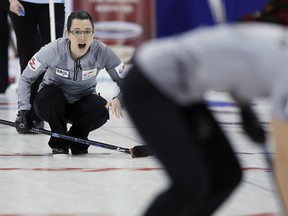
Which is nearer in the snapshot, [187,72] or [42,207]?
[187,72]

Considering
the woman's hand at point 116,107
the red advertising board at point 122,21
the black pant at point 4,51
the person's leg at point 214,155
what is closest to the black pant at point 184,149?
the person's leg at point 214,155

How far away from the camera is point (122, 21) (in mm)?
8234

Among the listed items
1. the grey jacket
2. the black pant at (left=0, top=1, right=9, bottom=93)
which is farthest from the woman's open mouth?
the black pant at (left=0, top=1, right=9, bottom=93)

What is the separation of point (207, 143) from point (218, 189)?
13 centimetres

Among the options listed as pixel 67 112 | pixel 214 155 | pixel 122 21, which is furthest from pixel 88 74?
pixel 122 21

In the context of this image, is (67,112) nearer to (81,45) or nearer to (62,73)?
(62,73)

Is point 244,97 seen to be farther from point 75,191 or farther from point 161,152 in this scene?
point 75,191

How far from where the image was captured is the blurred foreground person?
2.09 meters

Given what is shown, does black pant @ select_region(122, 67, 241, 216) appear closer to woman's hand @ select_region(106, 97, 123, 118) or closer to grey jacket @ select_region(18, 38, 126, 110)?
woman's hand @ select_region(106, 97, 123, 118)

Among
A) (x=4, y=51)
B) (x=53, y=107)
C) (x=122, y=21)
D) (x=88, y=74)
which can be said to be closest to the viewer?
(x=53, y=107)

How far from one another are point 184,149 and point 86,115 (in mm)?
2414

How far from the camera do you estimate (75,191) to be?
3562 millimetres

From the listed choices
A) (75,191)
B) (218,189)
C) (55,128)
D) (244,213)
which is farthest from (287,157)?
(55,128)

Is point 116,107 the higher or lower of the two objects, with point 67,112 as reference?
higher
